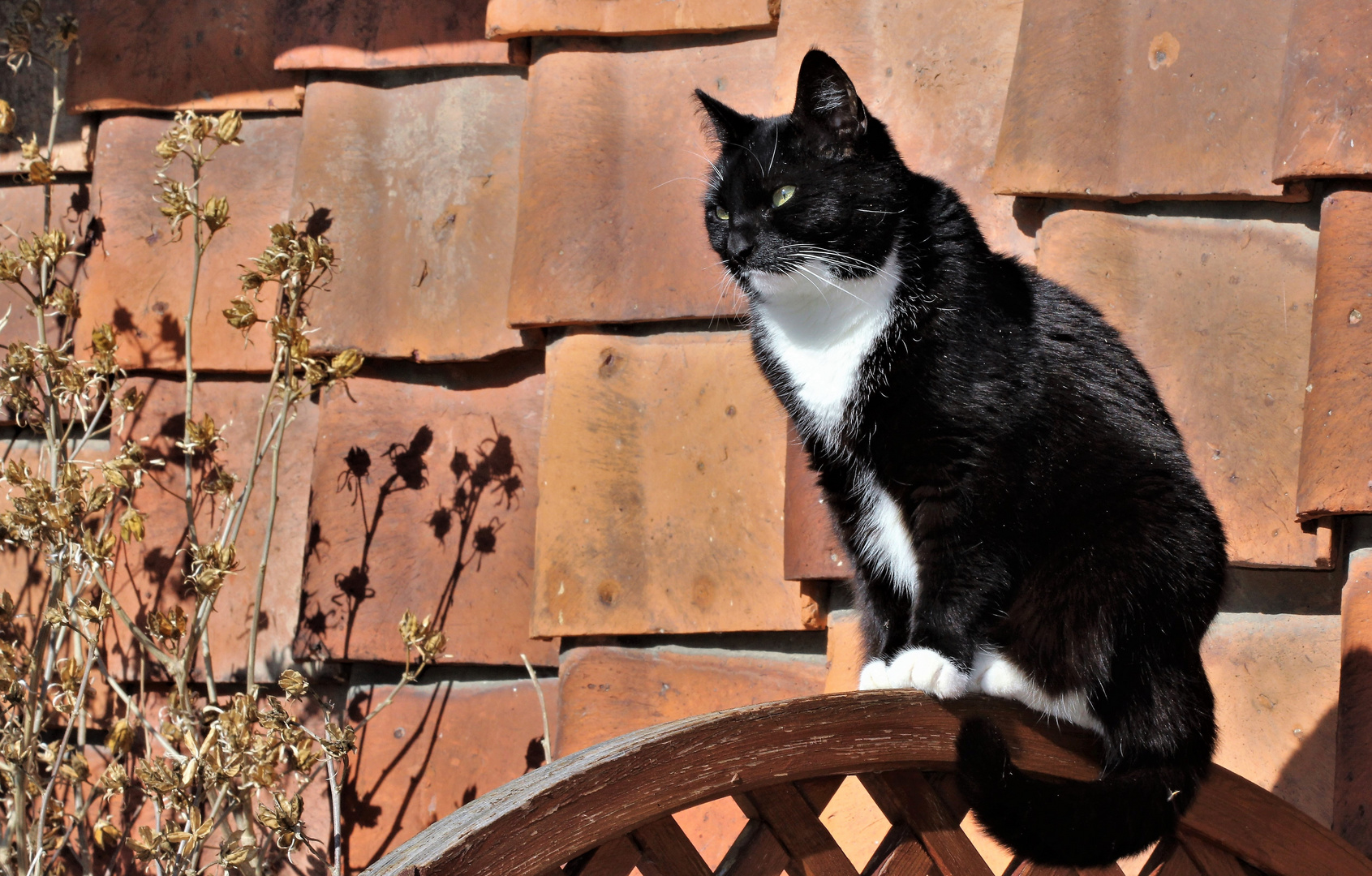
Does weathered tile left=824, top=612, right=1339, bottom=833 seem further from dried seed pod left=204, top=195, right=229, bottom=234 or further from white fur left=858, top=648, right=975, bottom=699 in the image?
dried seed pod left=204, top=195, right=229, bottom=234

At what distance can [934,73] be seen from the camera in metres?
1.71

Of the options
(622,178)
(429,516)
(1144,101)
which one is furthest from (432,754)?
(1144,101)

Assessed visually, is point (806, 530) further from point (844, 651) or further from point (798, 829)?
point (798, 829)

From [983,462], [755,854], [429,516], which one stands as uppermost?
[983,462]

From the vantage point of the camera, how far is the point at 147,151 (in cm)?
212

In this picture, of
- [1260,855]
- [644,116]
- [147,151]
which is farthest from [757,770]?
[147,151]

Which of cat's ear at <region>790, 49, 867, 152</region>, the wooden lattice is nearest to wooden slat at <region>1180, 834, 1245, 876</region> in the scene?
the wooden lattice

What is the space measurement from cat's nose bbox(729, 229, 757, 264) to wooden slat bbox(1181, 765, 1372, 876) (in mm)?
740

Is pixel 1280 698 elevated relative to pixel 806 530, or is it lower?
lower

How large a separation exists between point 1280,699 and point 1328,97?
0.76 meters

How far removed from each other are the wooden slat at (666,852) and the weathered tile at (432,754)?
3.38ft

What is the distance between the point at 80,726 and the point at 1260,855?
1.67 meters

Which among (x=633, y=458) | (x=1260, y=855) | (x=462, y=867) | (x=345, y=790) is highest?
(x=633, y=458)

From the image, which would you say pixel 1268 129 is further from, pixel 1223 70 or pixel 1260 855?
pixel 1260 855
